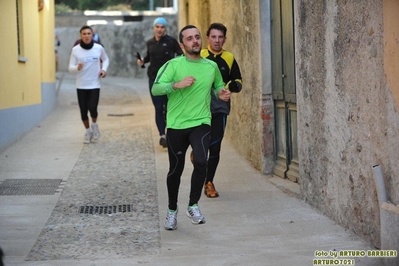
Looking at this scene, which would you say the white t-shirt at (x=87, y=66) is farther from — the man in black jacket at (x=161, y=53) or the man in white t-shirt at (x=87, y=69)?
the man in black jacket at (x=161, y=53)

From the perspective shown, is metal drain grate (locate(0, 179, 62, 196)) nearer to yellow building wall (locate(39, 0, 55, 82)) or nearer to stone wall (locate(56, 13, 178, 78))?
yellow building wall (locate(39, 0, 55, 82))

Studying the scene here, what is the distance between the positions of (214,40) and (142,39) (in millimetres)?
23182

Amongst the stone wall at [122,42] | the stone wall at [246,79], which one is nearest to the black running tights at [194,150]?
the stone wall at [246,79]

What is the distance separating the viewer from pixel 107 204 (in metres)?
8.65

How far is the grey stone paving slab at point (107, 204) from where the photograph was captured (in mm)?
6809

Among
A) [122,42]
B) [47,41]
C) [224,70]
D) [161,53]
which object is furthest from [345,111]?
[122,42]

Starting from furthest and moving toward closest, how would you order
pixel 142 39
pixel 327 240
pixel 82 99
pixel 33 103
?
pixel 142 39 < pixel 33 103 < pixel 82 99 < pixel 327 240

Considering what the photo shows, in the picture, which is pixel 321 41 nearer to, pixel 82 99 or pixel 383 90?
pixel 383 90

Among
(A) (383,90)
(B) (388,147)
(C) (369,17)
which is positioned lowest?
(B) (388,147)

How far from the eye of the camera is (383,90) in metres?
6.21

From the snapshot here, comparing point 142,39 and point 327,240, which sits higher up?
point 142,39

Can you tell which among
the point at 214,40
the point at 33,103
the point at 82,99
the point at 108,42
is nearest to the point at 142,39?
the point at 108,42

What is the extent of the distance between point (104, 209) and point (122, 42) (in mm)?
24325

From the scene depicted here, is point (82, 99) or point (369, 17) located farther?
point (82, 99)
